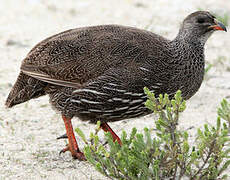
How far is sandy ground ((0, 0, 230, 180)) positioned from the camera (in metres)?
5.52

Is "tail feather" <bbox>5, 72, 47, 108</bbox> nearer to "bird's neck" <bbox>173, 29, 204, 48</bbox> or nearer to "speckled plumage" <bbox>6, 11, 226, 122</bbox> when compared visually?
"speckled plumage" <bbox>6, 11, 226, 122</bbox>

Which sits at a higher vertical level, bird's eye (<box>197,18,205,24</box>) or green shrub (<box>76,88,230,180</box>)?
bird's eye (<box>197,18,205,24</box>)

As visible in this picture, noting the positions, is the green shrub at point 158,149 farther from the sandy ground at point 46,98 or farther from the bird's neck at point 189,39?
the bird's neck at point 189,39

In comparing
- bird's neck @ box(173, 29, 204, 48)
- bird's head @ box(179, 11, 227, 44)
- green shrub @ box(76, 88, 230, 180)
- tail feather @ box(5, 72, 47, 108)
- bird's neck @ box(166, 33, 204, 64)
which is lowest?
tail feather @ box(5, 72, 47, 108)

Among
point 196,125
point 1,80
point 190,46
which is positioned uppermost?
point 190,46

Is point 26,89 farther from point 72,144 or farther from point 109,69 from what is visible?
point 109,69

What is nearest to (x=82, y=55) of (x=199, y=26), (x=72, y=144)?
(x=72, y=144)

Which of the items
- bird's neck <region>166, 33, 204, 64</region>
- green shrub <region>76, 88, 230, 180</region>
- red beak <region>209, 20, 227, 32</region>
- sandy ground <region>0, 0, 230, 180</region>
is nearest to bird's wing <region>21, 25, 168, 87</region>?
bird's neck <region>166, 33, 204, 64</region>

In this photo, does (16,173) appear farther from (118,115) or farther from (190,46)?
(190,46)

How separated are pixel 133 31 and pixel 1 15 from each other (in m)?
5.58

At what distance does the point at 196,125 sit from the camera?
658 centimetres

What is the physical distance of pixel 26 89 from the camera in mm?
5777

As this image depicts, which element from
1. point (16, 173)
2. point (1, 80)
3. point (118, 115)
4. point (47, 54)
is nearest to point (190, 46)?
point (118, 115)

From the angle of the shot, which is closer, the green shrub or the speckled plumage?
the green shrub
